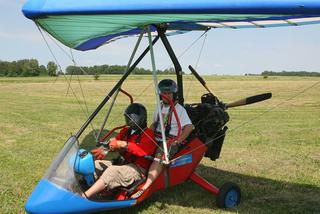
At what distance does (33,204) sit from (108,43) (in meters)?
4.01

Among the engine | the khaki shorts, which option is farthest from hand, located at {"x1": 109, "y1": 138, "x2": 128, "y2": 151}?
the engine

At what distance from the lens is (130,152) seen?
4.46m

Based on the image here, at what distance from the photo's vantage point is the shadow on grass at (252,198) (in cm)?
485

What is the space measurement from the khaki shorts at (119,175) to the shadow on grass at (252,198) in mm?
428

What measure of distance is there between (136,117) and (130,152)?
431mm

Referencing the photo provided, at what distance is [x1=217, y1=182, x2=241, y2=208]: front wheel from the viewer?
4.86 metres

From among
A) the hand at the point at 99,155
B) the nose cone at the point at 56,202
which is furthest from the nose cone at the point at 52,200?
the hand at the point at 99,155

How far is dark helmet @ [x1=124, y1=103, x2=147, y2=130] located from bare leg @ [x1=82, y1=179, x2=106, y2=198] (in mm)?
790

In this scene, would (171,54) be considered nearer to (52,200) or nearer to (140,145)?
(140,145)

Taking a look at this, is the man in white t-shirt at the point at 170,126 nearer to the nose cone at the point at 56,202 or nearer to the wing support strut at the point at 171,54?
the wing support strut at the point at 171,54

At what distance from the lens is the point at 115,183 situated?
14.1 feet

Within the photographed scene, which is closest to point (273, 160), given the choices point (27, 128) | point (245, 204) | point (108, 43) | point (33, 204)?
point (245, 204)

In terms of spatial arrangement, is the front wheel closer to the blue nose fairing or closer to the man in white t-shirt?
the man in white t-shirt

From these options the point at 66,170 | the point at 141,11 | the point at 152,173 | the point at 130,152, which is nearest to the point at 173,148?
the point at 152,173
